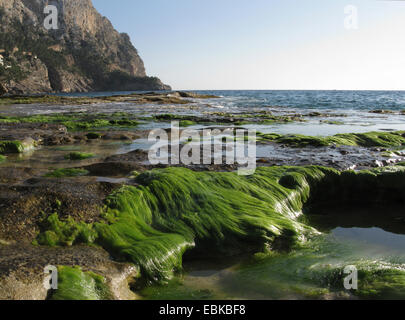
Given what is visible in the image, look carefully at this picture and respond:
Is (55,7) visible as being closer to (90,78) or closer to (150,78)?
(90,78)

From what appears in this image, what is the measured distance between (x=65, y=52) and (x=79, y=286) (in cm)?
11327

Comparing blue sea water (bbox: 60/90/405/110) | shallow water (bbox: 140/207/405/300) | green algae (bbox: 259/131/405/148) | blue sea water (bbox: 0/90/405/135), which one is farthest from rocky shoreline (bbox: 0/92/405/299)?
blue sea water (bbox: 60/90/405/110)

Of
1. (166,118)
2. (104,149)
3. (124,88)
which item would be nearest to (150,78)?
(124,88)

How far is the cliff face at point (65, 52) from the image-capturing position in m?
73.9

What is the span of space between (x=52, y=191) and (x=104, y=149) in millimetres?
4873

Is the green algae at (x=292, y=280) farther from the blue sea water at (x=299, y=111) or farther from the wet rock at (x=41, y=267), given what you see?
the blue sea water at (x=299, y=111)

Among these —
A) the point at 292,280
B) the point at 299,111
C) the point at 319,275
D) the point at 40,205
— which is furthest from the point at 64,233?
the point at 299,111

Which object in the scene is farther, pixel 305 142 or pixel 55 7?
pixel 55 7

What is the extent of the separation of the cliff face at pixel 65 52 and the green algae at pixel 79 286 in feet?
218

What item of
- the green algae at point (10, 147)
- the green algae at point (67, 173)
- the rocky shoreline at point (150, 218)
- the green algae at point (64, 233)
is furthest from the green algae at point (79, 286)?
the green algae at point (10, 147)

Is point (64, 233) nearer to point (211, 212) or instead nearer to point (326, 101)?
point (211, 212)

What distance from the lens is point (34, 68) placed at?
253 feet

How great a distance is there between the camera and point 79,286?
2.29 m
